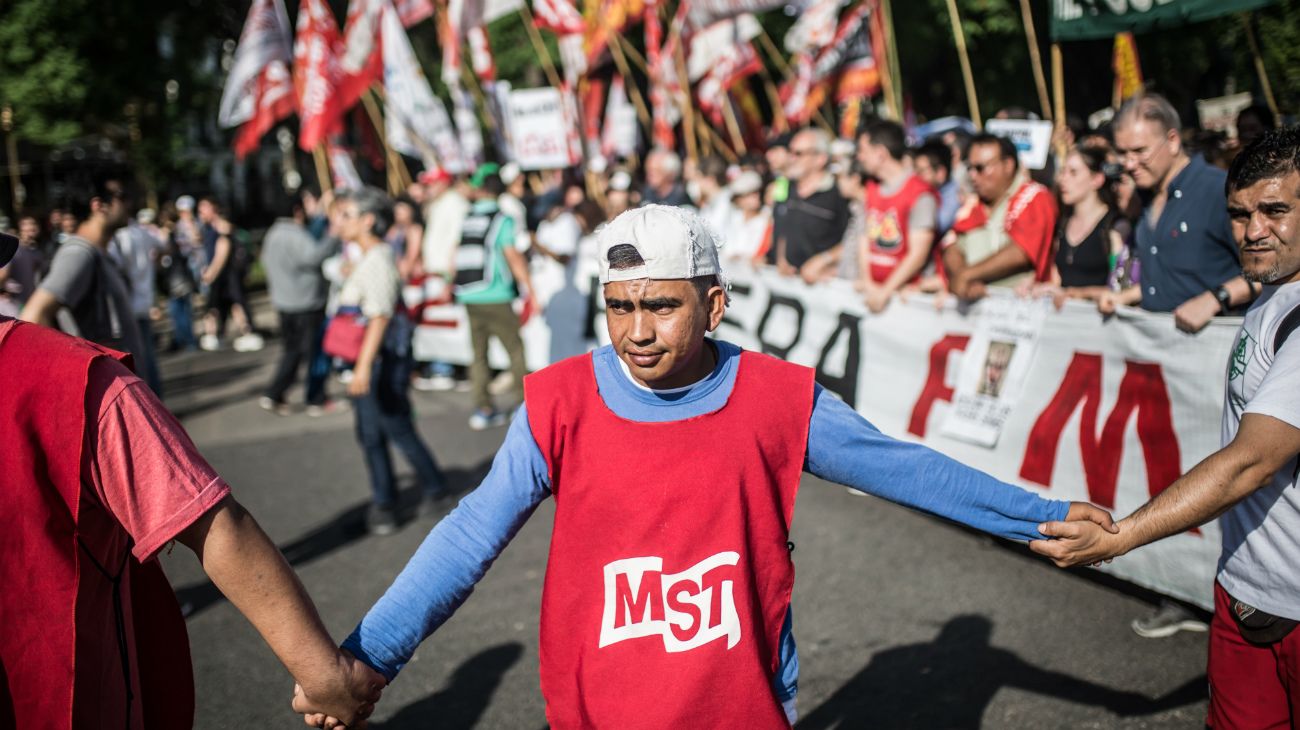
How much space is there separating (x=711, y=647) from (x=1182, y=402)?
9.90 ft

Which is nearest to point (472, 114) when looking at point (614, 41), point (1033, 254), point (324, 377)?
point (614, 41)

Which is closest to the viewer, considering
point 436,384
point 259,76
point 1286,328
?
point 1286,328

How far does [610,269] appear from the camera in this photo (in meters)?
2.12

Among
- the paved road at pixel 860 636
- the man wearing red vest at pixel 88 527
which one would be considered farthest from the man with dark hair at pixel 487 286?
the man wearing red vest at pixel 88 527

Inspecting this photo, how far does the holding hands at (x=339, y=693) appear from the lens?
1.92 m

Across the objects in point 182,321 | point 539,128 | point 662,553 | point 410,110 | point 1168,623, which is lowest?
point 1168,623

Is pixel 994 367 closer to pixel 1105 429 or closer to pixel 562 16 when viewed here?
pixel 1105 429

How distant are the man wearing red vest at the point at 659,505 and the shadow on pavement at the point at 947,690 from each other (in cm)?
175

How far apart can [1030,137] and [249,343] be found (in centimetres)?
1020

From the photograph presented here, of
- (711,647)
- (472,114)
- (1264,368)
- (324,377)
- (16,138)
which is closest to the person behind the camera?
(711,647)

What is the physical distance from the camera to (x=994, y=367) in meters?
5.21

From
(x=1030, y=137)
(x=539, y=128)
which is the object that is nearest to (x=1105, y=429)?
(x=1030, y=137)

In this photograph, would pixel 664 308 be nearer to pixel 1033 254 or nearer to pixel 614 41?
pixel 1033 254

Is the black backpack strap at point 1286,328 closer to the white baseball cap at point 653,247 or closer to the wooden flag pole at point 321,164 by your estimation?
the white baseball cap at point 653,247
